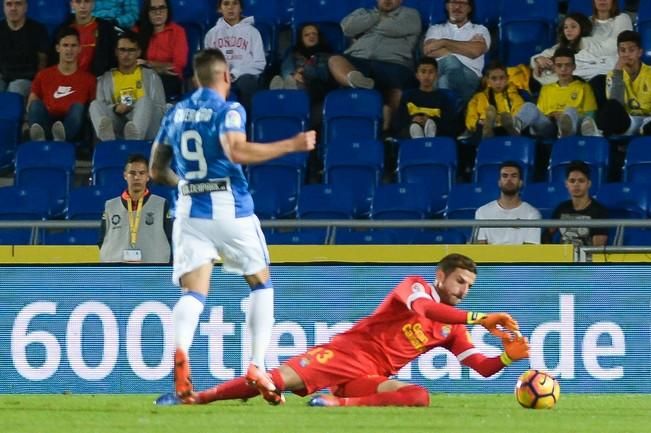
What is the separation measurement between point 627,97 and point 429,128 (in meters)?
1.84

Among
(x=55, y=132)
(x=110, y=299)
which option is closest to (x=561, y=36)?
(x=55, y=132)

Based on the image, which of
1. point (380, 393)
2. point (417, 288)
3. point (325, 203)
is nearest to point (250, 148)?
point (417, 288)

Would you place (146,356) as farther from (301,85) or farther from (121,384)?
(301,85)

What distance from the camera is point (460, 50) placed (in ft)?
54.6

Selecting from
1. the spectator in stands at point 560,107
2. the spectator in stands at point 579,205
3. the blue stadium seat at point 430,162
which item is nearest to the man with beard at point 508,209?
the spectator in stands at point 579,205

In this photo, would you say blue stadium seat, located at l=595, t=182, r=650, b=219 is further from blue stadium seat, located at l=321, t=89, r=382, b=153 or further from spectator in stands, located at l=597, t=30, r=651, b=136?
blue stadium seat, located at l=321, t=89, r=382, b=153

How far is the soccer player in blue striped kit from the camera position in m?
9.51

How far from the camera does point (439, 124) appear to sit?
16203 millimetres

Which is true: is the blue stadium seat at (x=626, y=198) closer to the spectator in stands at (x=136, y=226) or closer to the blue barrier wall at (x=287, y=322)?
the blue barrier wall at (x=287, y=322)

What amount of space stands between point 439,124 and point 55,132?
367 cm

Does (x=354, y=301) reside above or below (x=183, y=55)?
below

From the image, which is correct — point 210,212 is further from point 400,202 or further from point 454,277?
point 400,202

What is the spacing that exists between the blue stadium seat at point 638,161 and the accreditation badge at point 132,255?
15.5ft

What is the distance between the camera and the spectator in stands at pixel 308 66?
16875 millimetres
